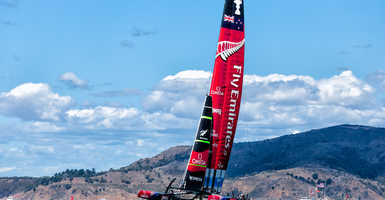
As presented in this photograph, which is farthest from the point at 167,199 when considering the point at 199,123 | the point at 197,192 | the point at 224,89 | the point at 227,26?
the point at 227,26

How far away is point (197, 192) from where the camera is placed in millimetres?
67062

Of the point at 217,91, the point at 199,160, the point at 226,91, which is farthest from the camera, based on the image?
the point at 226,91

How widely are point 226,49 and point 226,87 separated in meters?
3.90

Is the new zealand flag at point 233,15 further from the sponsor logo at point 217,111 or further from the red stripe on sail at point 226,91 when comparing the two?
the sponsor logo at point 217,111

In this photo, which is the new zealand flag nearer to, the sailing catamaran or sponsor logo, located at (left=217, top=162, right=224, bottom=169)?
the sailing catamaran

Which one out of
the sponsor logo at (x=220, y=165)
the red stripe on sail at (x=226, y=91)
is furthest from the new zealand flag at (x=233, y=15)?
the sponsor logo at (x=220, y=165)

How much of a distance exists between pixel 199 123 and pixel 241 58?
33.3 ft

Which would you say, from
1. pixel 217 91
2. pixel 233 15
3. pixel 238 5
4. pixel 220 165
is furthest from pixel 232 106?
pixel 238 5

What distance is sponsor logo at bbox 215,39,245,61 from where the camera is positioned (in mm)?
73625

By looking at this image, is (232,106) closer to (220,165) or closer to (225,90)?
(225,90)

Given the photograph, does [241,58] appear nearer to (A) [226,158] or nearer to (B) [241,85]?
(B) [241,85]

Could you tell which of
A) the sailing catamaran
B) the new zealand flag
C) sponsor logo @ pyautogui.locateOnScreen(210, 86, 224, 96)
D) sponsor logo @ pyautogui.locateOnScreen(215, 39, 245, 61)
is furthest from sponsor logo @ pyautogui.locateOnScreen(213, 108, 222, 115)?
the new zealand flag

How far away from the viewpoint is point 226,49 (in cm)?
7400

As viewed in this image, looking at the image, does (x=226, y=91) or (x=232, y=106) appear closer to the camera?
(x=226, y=91)
